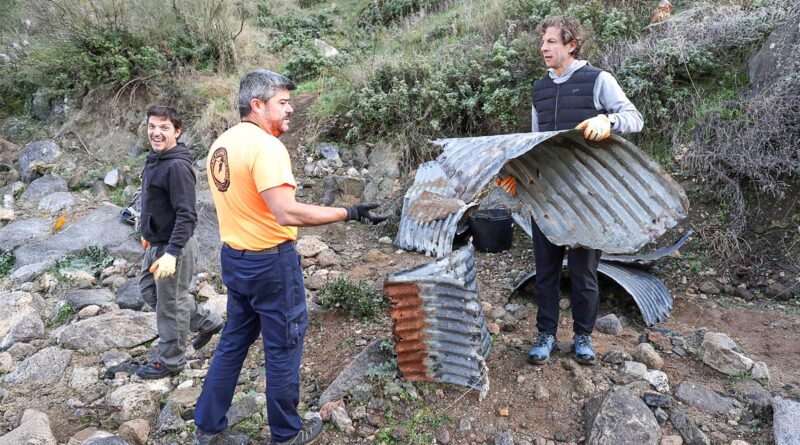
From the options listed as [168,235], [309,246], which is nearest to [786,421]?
[168,235]

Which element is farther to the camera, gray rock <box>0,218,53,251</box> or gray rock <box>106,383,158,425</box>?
gray rock <box>0,218,53,251</box>

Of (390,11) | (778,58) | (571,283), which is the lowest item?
(571,283)

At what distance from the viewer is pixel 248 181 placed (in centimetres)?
241

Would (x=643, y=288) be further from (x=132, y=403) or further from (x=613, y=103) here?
(x=132, y=403)

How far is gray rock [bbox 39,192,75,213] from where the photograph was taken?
22.8 ft

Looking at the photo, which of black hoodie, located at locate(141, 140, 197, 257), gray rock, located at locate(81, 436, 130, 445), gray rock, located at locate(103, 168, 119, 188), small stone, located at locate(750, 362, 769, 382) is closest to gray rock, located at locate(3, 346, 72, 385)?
gray rock, located at locate(81, 436, 130, 445)

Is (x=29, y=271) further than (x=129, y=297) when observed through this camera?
Yes

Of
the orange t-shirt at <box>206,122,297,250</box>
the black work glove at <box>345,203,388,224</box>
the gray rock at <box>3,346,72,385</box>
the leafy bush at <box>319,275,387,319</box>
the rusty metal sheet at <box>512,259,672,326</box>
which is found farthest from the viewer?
the leafy bush at <box>319,275,387,319</box>

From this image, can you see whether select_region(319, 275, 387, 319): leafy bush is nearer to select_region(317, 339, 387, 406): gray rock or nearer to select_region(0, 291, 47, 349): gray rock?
select_region(317, 339, 387, 406): gray rock

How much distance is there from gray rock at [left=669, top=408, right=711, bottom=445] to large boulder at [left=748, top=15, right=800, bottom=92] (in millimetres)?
3747

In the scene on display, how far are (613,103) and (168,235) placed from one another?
2577 millimetres

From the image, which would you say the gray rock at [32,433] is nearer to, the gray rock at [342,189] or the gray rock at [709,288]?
the gray rock at [342,189]

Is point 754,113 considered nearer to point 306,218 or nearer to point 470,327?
point 470,327

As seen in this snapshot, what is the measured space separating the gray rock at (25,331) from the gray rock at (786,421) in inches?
189
